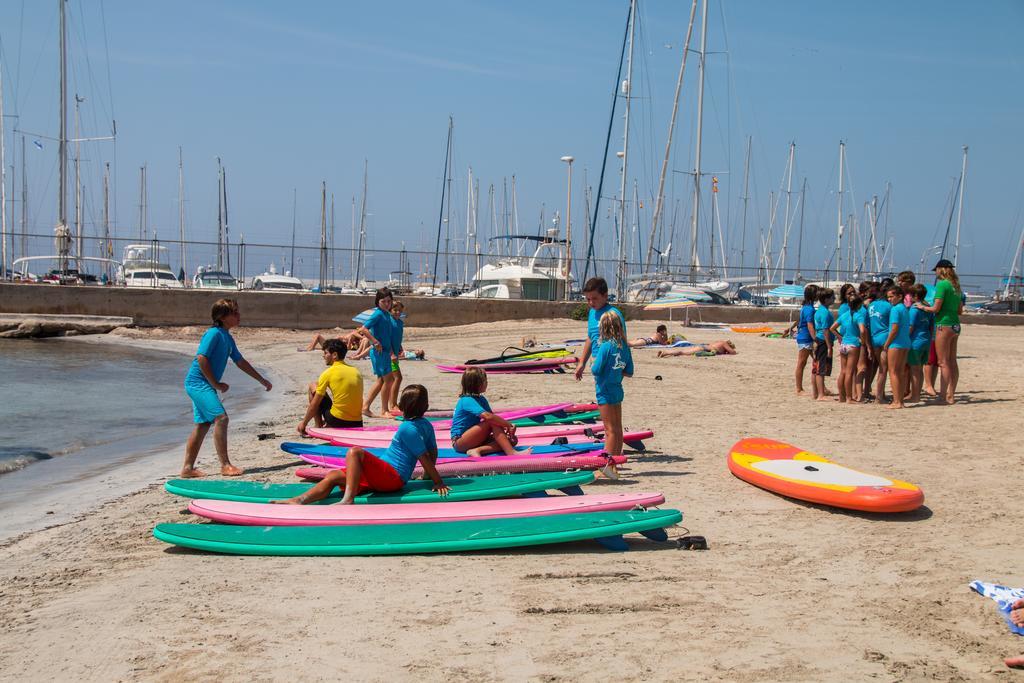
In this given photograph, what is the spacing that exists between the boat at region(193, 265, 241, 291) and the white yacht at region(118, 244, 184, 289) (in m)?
0.79

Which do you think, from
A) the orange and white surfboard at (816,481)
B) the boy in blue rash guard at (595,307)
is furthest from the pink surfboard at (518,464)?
the orange and white surfboard at (816,481)

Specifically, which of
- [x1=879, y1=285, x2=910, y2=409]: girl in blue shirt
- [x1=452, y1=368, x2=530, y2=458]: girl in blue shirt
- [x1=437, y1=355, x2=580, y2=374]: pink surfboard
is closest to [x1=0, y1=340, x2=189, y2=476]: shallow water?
[x1=452, y1=368, x2=530, y2=458]: girl in blue shirt

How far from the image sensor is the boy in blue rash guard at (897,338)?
11148 millimetres

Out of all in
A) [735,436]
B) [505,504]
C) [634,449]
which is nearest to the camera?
[505,504]

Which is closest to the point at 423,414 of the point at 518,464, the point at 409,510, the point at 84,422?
the point at 518,464

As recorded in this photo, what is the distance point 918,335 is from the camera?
11.6 m

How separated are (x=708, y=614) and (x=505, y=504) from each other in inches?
77.7

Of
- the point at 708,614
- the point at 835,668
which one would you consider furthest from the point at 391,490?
the point at 835,668

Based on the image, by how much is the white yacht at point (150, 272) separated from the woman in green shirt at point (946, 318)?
82.6 feet

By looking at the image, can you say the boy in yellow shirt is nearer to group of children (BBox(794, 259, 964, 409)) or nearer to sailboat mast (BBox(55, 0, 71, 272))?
group of children (BBox(794, 259, 964, 409))

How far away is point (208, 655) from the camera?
4035mm

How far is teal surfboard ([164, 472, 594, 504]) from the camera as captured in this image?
656 centimetres

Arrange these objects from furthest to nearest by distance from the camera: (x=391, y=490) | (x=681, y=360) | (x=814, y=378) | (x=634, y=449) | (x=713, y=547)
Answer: (x=681, y=360)
(x=814, y=378)
(x=634, y=449)
(x=391, y=490)
(x=713, y=547)

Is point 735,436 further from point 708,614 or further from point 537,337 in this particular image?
point 537,337
